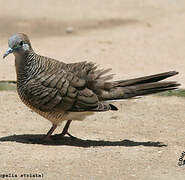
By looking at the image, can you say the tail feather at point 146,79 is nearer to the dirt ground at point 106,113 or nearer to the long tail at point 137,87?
the long tail at point 137,87

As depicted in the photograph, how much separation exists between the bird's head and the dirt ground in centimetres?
120

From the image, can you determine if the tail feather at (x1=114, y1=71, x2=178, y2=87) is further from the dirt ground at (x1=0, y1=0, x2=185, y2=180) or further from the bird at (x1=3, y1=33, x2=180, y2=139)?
the dirt ground at (x1=0, y1=0, x2=185, y2=180)

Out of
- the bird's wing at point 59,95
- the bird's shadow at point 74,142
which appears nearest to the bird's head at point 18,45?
the bird's wing at point 59,95

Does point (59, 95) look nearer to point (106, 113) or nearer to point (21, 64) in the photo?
point (21, 64)

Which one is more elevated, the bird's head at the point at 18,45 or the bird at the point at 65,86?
the bird's head at the point at 18,45

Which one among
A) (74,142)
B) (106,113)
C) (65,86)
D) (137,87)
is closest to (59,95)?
(65,86)

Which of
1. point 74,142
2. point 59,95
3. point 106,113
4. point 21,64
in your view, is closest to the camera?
point 59,95

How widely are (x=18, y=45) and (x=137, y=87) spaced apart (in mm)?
1668

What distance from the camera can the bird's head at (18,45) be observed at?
763cm

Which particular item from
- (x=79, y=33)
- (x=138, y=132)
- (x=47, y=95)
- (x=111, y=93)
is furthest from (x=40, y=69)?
(x=79, y=33)

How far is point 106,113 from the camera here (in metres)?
9.64

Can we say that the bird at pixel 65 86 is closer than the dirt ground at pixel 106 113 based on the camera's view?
No

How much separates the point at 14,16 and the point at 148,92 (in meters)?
9.58

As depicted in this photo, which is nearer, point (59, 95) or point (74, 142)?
point (59, 95)
